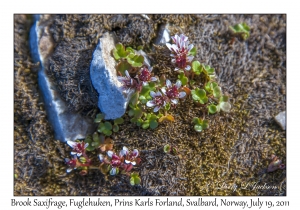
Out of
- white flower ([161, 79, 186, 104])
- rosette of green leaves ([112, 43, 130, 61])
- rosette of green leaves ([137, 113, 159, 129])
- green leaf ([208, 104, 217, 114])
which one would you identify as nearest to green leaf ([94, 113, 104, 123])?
rosette of green leaves ([137, 113, 159, 129])

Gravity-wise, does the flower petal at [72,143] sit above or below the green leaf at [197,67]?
below

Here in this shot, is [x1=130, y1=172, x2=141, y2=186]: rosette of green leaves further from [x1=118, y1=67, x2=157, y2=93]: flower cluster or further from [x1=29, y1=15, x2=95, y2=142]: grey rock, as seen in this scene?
[x1=118, y1=67, x2=157, y2=93]: flower cluster

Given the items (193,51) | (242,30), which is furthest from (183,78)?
(242,30)

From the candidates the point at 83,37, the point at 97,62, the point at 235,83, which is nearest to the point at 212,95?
the point at 235,83

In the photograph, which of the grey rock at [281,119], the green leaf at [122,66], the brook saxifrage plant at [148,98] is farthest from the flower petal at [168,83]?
the grey rock at [281,119]

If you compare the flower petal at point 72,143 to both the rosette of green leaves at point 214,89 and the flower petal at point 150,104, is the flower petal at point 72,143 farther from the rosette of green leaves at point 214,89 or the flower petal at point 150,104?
the rosette of green leaves at point 214,89
